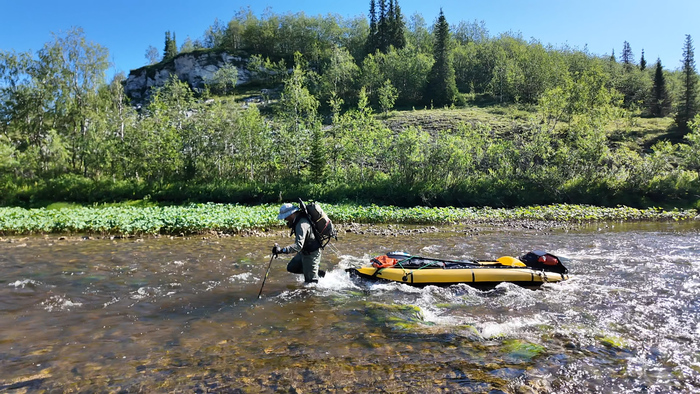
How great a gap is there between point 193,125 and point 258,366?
1319 inches

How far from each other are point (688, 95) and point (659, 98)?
37.8ft

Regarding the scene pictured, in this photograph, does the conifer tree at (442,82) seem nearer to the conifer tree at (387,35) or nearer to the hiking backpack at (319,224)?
the conifer tree at (387,35)

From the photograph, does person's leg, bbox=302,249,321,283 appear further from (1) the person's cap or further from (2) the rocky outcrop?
(2) the rocky outcrop

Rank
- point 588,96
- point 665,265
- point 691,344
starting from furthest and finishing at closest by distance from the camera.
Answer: point 588,96 → point 665,265 → point 691,344

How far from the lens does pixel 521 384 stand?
183 inches

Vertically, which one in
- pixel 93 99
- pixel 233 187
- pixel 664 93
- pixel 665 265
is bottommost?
pixel 665 265

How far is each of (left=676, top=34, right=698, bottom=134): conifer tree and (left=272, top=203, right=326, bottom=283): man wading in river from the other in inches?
2691

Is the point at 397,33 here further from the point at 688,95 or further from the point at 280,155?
the point at 280,155

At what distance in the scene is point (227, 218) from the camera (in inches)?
745

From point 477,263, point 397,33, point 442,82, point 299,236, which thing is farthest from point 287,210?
point 397,33

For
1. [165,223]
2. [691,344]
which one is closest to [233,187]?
[165,223]

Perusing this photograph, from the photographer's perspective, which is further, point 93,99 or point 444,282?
point 93,99

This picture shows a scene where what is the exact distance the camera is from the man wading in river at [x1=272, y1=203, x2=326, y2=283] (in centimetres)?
845

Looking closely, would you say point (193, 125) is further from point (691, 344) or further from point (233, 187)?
point (691, 344)
